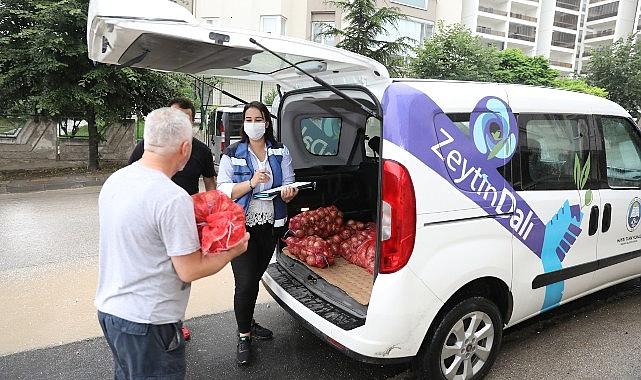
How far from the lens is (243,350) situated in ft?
10.5

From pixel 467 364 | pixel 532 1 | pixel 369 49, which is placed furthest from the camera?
pixel 532 1

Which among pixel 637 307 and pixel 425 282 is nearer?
pixel 425 282

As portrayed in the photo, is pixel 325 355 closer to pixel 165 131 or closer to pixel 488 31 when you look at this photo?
pixel 165 131

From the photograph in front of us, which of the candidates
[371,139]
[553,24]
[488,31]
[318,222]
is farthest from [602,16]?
[318,222]

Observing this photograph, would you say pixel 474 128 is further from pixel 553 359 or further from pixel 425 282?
pixel 553 359

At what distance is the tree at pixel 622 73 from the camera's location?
2456 cm

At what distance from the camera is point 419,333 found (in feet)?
8.28

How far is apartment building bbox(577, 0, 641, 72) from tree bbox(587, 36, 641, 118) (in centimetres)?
2452

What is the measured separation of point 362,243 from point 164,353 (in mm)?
2335

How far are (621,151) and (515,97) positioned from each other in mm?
1508

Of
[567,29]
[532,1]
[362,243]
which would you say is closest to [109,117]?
[362,243]

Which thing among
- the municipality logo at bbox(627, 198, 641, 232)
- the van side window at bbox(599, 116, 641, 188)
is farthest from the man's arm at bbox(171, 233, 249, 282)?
the municipality logo at bbox(627, 198, 641, 232)

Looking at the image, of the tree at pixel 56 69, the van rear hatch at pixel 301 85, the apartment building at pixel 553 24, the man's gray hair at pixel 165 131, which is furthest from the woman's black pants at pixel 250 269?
the apartment building at pixel 553 24

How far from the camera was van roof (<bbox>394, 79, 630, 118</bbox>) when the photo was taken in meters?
2.61
